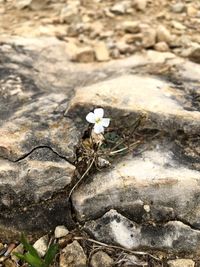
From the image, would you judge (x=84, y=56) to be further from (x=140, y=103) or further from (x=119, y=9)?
(x=140, y=103)

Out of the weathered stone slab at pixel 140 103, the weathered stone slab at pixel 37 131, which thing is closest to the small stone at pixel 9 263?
the weathered stone slab at pixel 37 131

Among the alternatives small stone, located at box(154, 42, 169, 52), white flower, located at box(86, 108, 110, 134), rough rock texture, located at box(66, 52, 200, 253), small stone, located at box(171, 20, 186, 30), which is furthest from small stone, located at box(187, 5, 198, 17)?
white flower, located at box(86, 108, 110, 134)

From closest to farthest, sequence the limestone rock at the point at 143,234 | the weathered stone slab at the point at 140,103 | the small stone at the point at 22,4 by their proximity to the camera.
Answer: the limestone rock at the point at 143,234
the weathered stone slab at the point at 140,103
the small stone at the point at 22,4

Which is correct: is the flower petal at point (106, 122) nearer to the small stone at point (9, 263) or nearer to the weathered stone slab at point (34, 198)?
the weathered stone slab at point (34, 198)

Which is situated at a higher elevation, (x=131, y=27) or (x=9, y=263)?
(x=131, y=27)

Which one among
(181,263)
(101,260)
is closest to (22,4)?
(101,260)

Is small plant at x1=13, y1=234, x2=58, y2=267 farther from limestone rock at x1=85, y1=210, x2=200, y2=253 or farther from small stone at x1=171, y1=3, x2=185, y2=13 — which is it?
small stone at x1=171, y1=3, x2=185, y2=13
